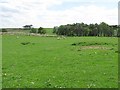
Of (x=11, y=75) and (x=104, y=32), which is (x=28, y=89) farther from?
(x=104, y=32)

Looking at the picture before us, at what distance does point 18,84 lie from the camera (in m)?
20.3

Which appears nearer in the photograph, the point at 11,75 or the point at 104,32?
the point at 11,75

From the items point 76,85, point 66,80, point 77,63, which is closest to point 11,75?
point 66,80

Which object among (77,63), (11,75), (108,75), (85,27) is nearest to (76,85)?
Answer: (108,75)

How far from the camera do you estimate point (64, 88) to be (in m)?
18.7

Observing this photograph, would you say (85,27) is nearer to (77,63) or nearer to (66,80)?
(77,63)

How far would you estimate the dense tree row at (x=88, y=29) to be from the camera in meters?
155

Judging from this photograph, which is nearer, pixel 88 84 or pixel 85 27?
pixel 88 84

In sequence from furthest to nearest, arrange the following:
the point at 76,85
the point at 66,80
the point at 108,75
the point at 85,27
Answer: the point at 85,27, the point at 108,75, the point at 66,80, the point at 76,85

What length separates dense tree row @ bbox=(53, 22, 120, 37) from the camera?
155000 mm

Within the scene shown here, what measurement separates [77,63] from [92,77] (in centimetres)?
875

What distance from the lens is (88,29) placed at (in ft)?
523

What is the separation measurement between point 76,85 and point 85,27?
14050 cm

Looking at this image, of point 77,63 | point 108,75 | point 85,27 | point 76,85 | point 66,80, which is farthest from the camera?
point 85,27
